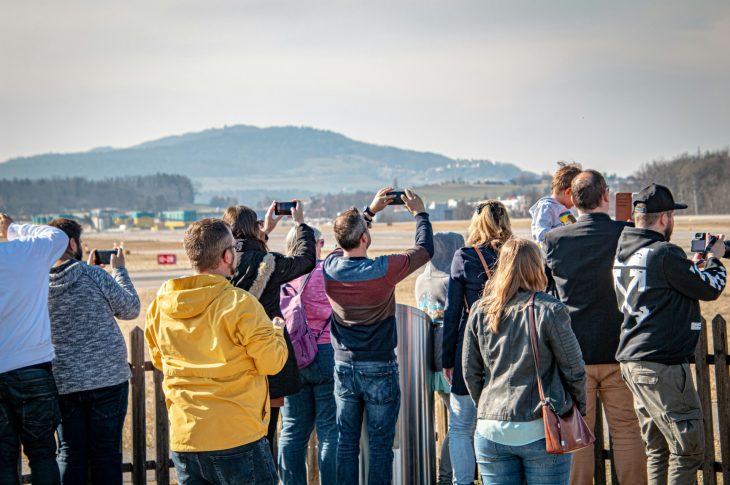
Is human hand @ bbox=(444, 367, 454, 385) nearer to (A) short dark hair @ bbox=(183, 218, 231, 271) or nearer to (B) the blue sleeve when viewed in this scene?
(B) the blue sleeve

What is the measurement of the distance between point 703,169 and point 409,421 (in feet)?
314

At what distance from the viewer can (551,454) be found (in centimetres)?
388

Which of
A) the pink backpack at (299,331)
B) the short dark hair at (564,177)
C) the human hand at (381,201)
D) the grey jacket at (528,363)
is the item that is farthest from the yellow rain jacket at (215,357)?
the short dark hair at (564,177)

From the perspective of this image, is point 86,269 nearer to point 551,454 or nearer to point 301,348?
point 301,348

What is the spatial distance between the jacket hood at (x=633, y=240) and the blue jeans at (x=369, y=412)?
5.13 ft

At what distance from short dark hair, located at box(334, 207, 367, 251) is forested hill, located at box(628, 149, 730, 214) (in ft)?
263

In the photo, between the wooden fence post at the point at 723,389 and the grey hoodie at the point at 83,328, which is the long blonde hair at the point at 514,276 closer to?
the wooden fence post at the point at 723,389

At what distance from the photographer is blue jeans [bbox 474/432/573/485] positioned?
12.8ft

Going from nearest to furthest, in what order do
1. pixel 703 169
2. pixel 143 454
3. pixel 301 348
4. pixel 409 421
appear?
1. pixel 301 348
2. pixel 409 421
3. pixel 143 454
4. pixel 703 169

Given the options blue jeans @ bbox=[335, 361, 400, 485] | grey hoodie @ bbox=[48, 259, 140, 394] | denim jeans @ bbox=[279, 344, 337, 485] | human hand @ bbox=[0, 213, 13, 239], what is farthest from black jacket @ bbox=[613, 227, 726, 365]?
human hand @ bbox=[0, 213, 13, 239]

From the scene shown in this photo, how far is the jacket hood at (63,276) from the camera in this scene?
504cm

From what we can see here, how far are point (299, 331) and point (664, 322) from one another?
2302 mm

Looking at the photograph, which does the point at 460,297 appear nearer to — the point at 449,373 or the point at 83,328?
the point at 449,373

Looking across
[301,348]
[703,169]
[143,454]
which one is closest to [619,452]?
[301,348]
